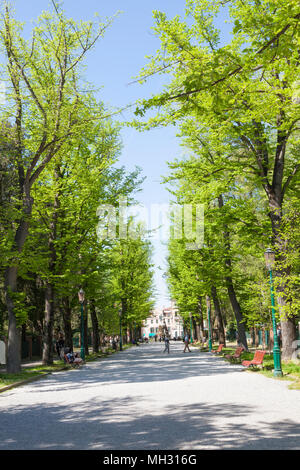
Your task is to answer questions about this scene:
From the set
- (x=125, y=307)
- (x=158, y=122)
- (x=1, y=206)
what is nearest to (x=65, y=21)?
(x=1, y=206)

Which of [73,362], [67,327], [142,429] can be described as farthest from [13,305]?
[142,429]

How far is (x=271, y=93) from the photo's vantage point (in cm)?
1338

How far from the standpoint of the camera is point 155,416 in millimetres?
8492

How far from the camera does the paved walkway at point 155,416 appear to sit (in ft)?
21.4

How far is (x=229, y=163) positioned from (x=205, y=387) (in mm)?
9588

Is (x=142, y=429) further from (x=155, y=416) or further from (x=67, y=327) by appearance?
(x=67, y=327)

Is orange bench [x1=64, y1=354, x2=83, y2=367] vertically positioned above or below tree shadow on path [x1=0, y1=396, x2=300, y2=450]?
below

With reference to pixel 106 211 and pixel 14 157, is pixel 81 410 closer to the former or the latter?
pixel 14 157

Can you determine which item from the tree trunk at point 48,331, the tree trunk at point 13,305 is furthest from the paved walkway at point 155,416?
the tree trunk at point 48,331

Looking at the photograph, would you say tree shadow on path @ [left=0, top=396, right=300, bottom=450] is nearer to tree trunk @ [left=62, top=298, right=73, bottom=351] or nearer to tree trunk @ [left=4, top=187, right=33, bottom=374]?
tree trunk @ [left=4, top=187, right=33, bottom=374]

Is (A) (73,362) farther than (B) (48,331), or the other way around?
(B) (48,331)

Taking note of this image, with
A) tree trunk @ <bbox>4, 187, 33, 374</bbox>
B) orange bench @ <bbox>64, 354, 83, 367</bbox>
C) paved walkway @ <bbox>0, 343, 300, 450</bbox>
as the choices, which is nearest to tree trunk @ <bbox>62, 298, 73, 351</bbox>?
orange bench @ <bbox>64, 354, 83, 367</bbox>

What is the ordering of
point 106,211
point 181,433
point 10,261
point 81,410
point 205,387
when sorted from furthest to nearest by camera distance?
point 106,211
point 10,261
point 205,387
point 81,410
point 181,433

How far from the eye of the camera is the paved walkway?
6.52m
